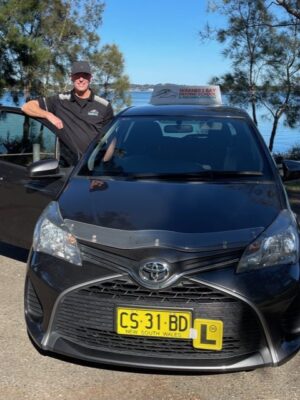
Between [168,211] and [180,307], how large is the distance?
0.63 m

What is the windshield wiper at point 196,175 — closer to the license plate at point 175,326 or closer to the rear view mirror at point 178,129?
the rear view mirror at point 178,129

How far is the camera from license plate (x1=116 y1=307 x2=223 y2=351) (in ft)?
9.03

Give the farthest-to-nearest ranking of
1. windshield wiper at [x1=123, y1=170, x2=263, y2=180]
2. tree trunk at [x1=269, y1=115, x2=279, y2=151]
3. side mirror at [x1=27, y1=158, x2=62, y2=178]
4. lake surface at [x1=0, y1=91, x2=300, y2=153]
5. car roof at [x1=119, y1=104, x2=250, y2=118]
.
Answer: lake surface at [x1=0, y1=91, x2=300, y2=153] → tree trunk at [x1=269, y1=115, x2=279, y2=151] → car roof at [x1=119, y1=104, x2=250, y2=118] → side mirror at [x1=27, y1=158, x2=62, y2=178] → windshield wiper at [x1=123, y1=170, x2=263, y2=180]

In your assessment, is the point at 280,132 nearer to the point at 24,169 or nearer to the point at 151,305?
the point at 24,169

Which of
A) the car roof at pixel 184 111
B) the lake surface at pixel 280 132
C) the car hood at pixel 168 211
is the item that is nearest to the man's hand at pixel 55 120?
the car roof at pixel 184 111

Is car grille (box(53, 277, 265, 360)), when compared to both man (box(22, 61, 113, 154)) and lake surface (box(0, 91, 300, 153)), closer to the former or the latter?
man (box(22, 61, 113, 154))

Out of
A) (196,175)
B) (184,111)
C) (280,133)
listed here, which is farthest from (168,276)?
(280,133)

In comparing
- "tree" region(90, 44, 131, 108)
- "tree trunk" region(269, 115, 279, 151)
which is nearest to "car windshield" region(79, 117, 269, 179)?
"tree" region(90, 44, 131, 108)

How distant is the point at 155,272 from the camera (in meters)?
2.79

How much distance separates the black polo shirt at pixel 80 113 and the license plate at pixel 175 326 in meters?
2.51

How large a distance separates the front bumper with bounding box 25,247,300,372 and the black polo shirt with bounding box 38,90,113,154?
7.52 ft

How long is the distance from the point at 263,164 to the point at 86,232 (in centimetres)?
151

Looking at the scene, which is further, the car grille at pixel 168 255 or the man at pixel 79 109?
the man at pixel 79 109

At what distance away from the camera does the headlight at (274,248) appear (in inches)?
112
